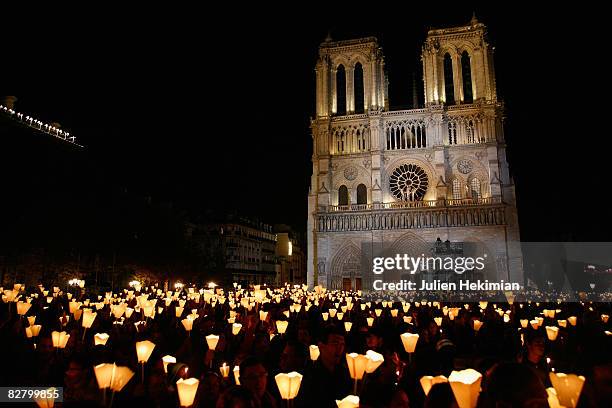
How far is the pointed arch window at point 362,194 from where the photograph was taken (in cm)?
4153

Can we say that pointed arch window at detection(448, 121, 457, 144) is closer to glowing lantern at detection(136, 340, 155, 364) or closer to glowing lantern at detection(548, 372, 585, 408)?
glowing lantern at detection(136, 340, 155, 364)

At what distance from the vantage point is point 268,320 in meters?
9.78

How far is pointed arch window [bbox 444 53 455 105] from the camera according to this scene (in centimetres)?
4162

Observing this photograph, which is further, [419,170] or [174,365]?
[419,170]

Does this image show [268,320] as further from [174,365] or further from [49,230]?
[49,230]

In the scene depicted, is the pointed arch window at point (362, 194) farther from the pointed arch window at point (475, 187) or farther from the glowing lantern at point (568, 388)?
the glowing lantern at point (568, 388)

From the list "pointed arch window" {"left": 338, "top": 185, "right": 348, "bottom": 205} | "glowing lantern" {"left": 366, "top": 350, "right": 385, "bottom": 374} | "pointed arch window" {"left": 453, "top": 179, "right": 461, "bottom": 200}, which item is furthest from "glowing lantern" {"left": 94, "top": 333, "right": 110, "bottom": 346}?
"pointed arch window" {"left": 453, "top": 179, "right": 461, "bottom": 200}

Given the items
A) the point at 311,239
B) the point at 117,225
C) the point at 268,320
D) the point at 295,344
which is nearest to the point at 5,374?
the point at 295,344

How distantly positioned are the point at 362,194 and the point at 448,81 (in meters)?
14.2

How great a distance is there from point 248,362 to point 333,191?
37808mm

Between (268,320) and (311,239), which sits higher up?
(311,239)

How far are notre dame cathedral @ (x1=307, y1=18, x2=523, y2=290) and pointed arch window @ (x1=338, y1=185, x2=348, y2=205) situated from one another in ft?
0.35

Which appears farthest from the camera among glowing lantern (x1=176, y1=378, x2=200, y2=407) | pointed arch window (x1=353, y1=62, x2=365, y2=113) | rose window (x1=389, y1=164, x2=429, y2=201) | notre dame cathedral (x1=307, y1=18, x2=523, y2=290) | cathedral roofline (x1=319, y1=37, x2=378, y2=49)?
pointed arch window (x1=353, y1=62, x2=365, y2=113)

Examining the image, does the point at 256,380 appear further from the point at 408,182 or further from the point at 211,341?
the point at 408,182
